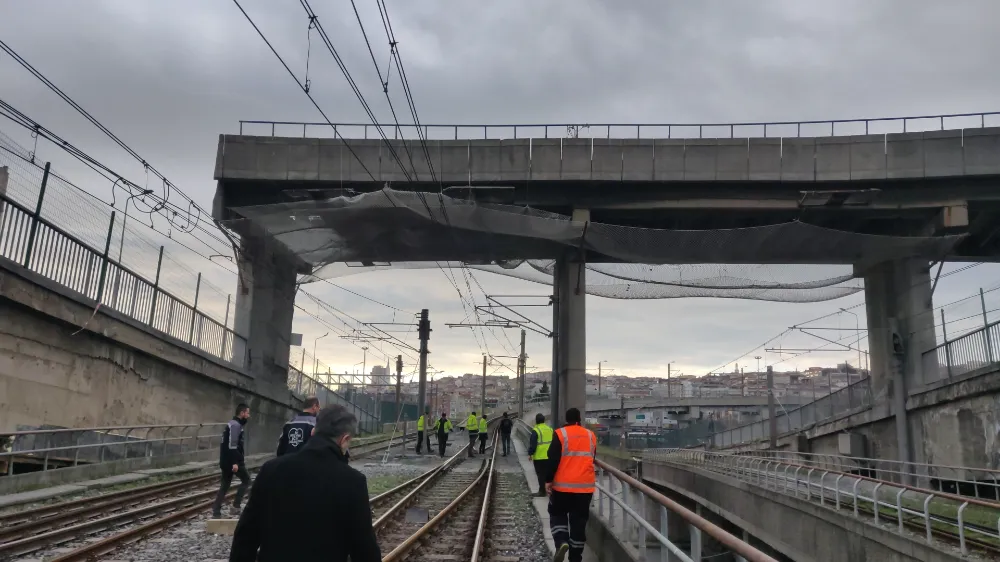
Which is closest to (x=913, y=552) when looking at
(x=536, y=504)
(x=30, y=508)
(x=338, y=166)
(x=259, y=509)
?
(x=536, y=504)

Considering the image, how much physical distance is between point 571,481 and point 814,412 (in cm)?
3223

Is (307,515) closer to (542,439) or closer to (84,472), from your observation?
(542,439)

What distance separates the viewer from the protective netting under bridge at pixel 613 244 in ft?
65.9

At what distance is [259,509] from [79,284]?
16.4 m

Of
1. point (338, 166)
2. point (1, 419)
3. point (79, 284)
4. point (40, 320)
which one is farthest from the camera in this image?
point (338, 166)

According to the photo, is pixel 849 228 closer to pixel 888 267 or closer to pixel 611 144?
pixel 888 267

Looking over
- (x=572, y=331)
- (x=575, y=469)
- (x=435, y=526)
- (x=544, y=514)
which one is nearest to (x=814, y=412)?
(x=572, y=331)

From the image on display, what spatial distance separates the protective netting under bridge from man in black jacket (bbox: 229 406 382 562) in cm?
1653

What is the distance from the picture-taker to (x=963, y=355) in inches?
853

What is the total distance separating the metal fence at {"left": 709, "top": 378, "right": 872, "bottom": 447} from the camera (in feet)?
98.8

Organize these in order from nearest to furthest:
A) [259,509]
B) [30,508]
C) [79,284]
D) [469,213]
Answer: [259,509] → [30,508] → [79,284] → [469,213]

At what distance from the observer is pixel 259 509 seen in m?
3.04

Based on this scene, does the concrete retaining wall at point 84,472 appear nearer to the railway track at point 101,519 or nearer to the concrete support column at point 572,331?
the railway track at point 101,519

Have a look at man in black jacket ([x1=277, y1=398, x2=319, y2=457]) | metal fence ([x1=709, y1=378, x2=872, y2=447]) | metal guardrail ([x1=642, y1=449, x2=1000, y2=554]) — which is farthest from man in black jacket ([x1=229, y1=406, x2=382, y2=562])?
metal fence ([x1=709, y1=378, x2=872, y2=447])
